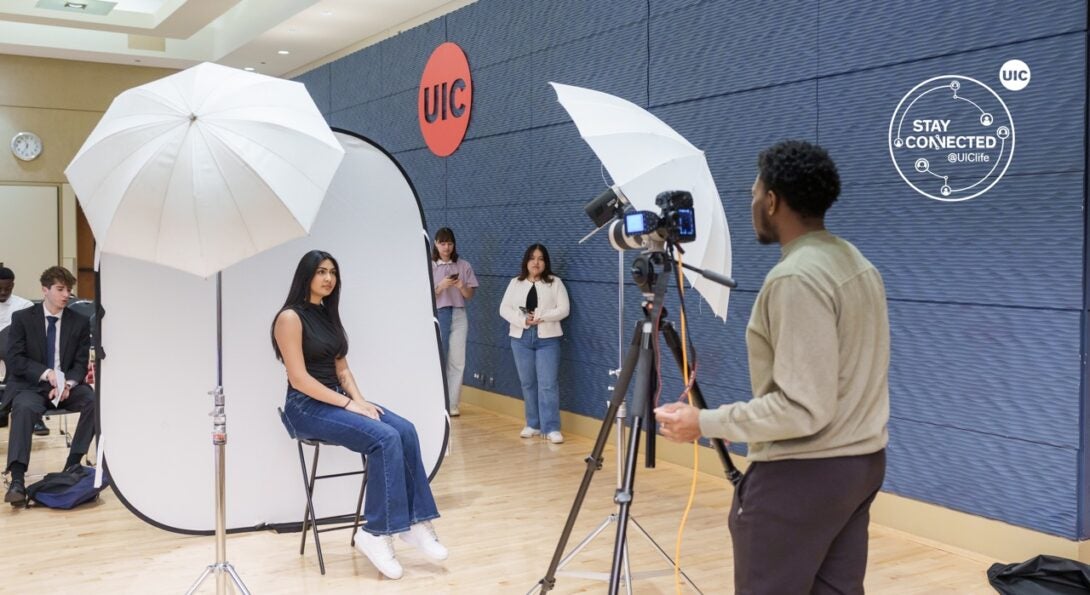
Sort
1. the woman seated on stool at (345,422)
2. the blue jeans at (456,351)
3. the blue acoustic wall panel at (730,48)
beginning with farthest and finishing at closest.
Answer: the blue jeans at (456,351)
the blue acoustic wall panel at (730,48)
the woman seated on stool at (345,422)

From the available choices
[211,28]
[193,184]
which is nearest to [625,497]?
[193,184]

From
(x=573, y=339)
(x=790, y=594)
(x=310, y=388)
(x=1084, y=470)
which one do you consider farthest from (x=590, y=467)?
(x=573, y=339)

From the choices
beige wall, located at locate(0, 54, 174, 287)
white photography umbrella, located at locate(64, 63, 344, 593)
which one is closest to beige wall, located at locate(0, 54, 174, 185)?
beige wall, located at locate(0, 54, 174, 287)

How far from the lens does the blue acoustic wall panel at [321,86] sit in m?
10.2

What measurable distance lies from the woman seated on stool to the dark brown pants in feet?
6.97

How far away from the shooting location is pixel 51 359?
5.64 metres

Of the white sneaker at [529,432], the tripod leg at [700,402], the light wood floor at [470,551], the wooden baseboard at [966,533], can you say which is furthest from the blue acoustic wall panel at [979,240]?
the white sneaker at [529,432]

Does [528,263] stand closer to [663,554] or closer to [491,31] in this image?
[491,31]

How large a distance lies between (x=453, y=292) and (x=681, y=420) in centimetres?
544

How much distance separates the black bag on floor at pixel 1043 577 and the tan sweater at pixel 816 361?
2.10 m

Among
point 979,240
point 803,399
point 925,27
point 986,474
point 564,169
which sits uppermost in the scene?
point 925,27

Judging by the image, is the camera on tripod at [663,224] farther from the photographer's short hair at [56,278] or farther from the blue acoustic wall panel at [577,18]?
the photographer's short hair at [56,278]

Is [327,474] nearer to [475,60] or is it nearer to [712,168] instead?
[712,168]

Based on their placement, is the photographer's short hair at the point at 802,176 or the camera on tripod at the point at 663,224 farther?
the camera on tripod at the point at 663,224
